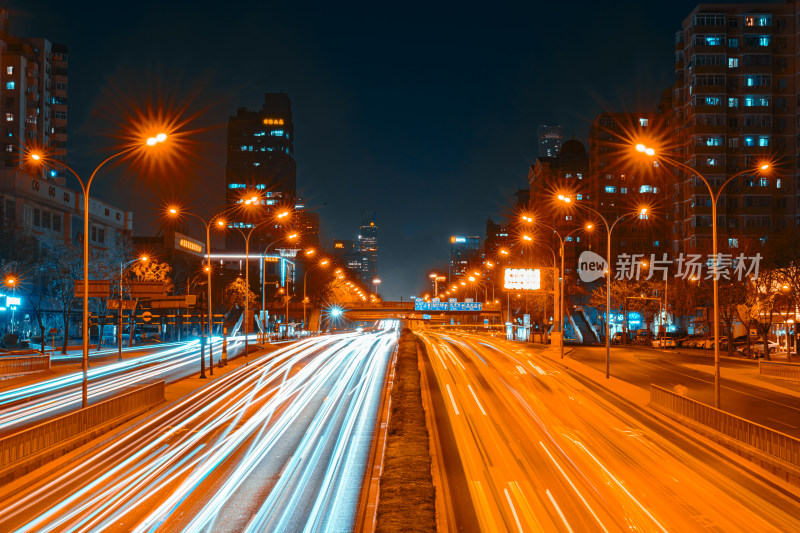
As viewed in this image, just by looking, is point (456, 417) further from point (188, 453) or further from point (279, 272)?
point (279, 272)

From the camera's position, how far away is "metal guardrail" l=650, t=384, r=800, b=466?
1619 centimetres

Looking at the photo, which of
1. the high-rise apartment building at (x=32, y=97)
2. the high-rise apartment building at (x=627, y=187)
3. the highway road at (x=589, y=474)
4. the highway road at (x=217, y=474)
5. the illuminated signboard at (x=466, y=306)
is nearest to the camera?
the highway road at (x=217, y=474)

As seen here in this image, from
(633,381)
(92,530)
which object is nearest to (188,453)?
(92,530)

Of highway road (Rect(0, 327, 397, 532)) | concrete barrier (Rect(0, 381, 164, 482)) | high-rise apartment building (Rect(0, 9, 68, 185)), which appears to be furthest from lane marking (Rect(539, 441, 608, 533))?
high-rise apartment building (Rect(0, 9, 68, 185))

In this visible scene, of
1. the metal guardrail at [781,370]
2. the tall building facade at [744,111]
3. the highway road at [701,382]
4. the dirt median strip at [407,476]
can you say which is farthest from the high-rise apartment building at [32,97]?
the tall building facade at [744,111]

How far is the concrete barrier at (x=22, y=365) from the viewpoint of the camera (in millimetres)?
37688

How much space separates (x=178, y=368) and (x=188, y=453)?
91.3 feet

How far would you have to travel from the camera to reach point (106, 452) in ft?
58.8

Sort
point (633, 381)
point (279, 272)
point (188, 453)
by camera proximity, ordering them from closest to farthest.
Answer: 1. point (188, 453)
2. point (633, 381)
3. point (279, 272)

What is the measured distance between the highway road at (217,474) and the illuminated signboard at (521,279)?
98.5 ft

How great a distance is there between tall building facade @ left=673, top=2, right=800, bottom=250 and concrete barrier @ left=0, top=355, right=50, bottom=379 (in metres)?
80.6

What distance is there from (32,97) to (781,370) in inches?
4177

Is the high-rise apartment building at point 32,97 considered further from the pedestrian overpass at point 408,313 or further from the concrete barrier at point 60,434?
the concrete barrier at point 60,434

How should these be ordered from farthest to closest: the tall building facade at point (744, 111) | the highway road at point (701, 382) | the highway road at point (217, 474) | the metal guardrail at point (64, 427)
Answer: the tall building facade at point (744, 111), the highway road at point (701, 382), the metal guardrail at point (64, 427), the highway road at point (217, 474)
